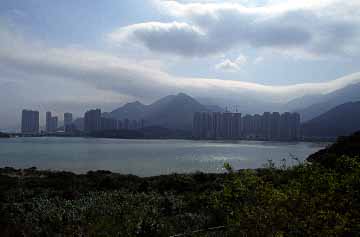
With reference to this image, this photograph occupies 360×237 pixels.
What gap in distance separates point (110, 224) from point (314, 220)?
385 cm

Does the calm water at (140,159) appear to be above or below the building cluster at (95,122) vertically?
below

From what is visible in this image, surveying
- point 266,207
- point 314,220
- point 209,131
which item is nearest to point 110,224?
point 266,207

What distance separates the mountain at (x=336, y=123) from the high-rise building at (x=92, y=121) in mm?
88541

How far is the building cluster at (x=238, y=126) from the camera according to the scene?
5768 inches

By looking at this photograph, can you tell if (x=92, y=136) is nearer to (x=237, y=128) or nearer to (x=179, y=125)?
(x=179, y=125)

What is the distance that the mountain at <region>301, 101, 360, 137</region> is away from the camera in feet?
378

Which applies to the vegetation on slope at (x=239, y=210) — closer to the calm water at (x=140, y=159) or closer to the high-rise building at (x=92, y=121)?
the calm water at (x=140, y=159)

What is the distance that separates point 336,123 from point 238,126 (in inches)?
1700

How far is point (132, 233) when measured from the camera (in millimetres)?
6316

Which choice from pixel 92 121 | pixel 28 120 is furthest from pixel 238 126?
pixel 28 120

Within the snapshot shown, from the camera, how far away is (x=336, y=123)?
122 metres

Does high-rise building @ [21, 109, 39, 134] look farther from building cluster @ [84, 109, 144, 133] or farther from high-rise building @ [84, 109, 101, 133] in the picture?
high-rise building @ [84, 109, 101, 133]

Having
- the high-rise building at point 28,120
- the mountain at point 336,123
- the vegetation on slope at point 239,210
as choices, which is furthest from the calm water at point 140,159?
the high-rise building at point 28,120

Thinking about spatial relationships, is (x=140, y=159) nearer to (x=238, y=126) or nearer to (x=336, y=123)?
(x=336, y=123)
